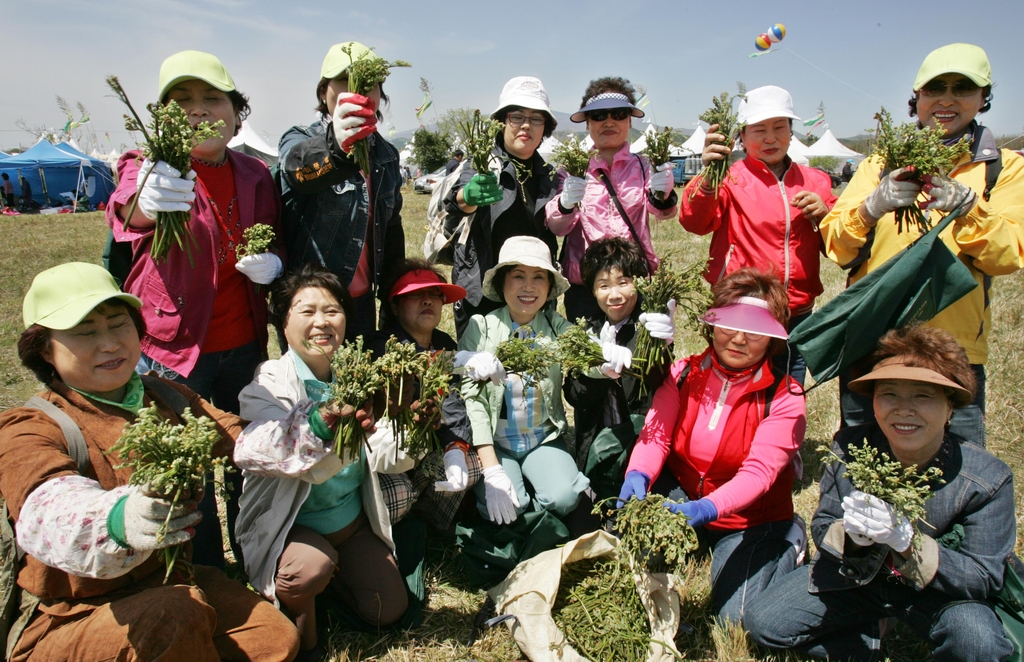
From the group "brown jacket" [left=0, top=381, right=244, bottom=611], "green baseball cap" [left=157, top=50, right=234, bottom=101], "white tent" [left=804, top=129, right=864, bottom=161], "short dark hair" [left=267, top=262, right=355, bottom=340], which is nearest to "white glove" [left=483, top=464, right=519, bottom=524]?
"short dark hair" [left=267, top=262, right=355, bottom=340]

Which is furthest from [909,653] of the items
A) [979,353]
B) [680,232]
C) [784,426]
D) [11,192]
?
[11,192]

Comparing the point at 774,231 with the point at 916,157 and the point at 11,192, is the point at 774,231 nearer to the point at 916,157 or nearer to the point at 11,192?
the point at 916,157

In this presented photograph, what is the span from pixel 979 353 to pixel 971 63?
1.48 m

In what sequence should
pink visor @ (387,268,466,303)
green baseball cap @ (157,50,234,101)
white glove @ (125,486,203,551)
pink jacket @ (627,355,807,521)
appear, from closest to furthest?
white glove @ (125,486,203,551) → green baseball cap @ (157,50,234,101) → pink jacket @ (627,355,807,521) → pink visor @ (387,268,466,303)

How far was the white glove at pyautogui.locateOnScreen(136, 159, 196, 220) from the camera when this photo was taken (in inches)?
108

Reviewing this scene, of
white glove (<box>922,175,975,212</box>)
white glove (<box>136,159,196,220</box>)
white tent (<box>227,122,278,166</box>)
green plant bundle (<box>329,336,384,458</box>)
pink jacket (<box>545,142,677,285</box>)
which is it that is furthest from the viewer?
white tent (<box>227,122,278,166</box>)

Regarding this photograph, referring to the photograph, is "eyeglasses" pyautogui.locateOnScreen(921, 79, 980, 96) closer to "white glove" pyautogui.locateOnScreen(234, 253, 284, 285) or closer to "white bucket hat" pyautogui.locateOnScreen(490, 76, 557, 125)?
"white bucket hat" pyautogui.locateOnScreen(490, 76, 557, 125)

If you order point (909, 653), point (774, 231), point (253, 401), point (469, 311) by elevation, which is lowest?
point (909, 653)

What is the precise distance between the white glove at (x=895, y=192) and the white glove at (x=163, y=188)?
10.5ft

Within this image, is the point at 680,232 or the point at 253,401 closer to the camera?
the point at 253,401

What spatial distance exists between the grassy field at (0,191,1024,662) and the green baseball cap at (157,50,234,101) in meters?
2.48

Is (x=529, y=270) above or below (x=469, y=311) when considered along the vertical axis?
above

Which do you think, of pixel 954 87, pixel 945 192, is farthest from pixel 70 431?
pixel 954 87

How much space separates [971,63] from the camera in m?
3.24
